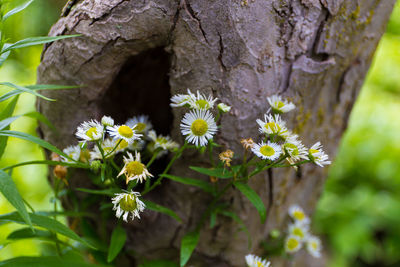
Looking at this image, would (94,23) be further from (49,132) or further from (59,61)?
(49,132)

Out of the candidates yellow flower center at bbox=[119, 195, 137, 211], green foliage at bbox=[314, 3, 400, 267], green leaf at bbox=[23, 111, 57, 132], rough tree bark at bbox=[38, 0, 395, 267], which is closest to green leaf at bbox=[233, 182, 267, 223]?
rough tree bark at bbox=[38, 0, 395, 267]

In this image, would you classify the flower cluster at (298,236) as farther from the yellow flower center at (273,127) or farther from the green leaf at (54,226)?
the green leaf at (54,226)

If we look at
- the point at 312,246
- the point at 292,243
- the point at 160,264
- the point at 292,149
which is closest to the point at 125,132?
the point at 292,149

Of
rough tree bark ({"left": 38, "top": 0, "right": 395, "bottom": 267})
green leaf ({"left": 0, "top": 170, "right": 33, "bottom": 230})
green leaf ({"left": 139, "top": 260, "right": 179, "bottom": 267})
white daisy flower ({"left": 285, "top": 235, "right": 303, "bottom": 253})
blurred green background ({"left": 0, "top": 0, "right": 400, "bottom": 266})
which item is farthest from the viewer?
blurred green background ({"left": 0, "top": 0, "right": 400, "bottom": 266})

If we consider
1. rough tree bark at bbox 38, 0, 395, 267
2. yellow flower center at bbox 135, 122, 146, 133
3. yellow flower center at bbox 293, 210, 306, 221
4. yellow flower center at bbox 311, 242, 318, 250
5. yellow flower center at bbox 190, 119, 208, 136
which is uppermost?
rough tree bark at bbox 38, 0, 395, 267

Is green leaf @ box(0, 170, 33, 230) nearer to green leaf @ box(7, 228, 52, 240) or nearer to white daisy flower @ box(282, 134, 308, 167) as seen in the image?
green leaf @ box(7, 228, 52, 240)

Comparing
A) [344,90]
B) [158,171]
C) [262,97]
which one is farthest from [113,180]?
[344,90]

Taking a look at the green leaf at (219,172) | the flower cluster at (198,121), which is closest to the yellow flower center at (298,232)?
the green leaf at (219,172)
